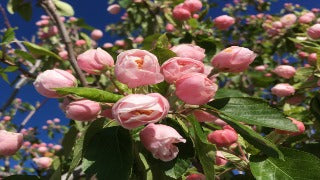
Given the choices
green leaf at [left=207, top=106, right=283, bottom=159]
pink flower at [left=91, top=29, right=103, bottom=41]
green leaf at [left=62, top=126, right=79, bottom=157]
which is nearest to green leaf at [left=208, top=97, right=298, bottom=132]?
green leaf at [left=207, top=106, right=283, bottom=159]

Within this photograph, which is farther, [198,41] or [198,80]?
[198,41]

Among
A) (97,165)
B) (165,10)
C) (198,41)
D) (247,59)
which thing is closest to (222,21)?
(198,41)

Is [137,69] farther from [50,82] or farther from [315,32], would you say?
[315,32]

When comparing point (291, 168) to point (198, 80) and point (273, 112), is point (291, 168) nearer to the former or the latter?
point (273, 112)

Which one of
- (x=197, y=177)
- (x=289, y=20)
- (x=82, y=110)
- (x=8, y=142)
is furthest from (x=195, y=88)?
(x=289, y=20)

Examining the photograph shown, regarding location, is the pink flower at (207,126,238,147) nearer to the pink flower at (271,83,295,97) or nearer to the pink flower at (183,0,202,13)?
the pink flower at (271,83,295,97)

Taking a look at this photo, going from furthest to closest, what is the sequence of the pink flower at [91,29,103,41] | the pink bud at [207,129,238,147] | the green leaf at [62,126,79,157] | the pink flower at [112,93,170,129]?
1. the pink flower at [91,29,103,41]
2. the green leaf at [62,126,79,157]
3. the pink bud at [207,129,238,147]
4. the pink flower at [112,93,170,129]
